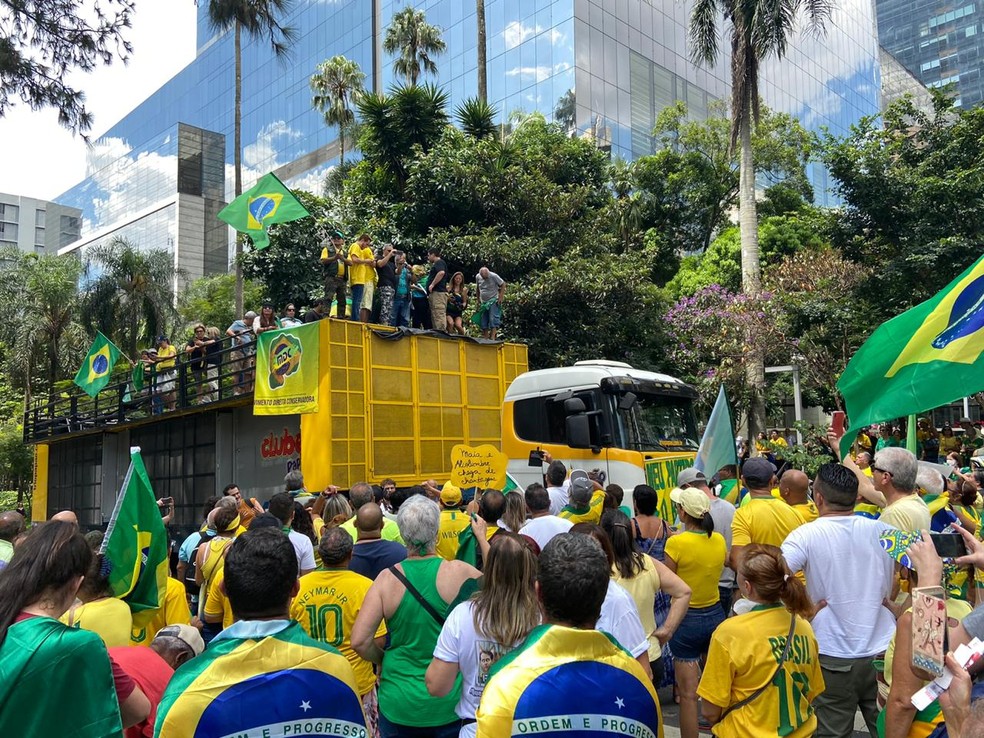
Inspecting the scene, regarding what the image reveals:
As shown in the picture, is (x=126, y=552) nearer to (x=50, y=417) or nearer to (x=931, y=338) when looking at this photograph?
(x=931, y=338)

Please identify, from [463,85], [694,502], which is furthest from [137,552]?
[463,85]

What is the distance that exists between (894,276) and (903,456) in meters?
16.8

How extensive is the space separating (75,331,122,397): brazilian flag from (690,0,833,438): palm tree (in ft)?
51.6

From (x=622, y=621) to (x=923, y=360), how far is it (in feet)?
8.31

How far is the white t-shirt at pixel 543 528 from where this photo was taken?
18.2 feet

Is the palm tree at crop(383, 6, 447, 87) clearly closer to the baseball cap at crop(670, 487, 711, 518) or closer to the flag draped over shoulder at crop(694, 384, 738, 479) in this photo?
the flag draped over shoulder at crop(694, 384, 738, 479)

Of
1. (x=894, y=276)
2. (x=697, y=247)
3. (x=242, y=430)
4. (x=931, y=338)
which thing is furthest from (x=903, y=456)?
(x=697, y=247)

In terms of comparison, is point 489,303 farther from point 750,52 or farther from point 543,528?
point 750,52

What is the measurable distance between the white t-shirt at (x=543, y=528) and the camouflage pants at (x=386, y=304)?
8164mm

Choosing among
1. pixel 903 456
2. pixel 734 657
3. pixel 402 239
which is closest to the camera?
pixel 734 657

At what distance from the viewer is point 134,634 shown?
4062 millimetres

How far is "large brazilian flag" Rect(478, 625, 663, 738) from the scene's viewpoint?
224 centimetres

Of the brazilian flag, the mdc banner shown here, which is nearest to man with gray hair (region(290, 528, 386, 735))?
the mdc banner

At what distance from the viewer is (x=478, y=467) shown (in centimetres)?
808
